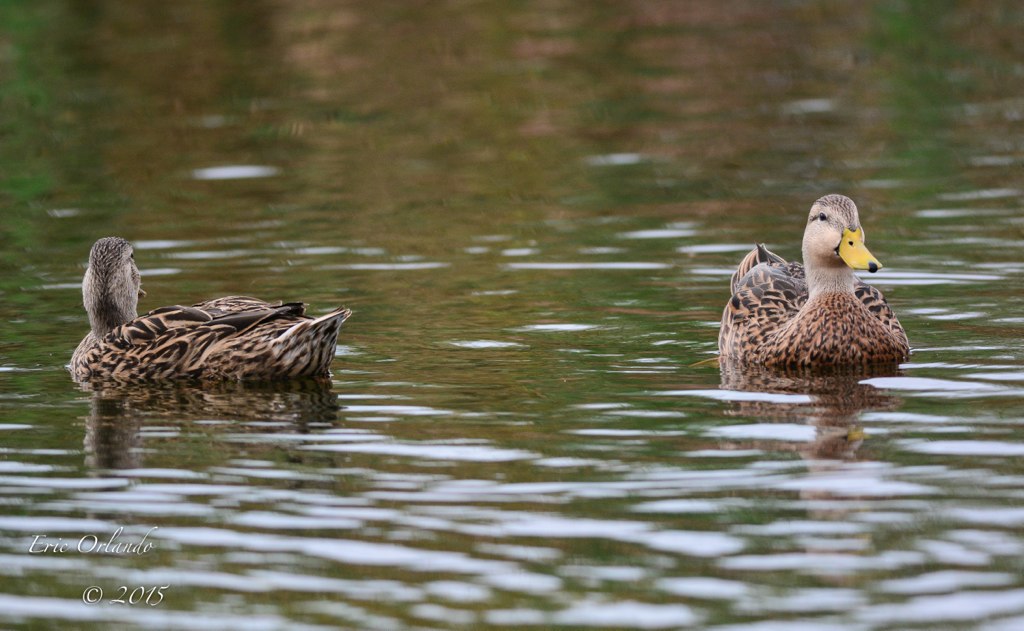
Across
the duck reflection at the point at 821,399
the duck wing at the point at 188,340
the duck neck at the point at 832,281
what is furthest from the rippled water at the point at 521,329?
the duck neck at the point at 832,281

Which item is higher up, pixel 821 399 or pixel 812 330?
pixel 812 330

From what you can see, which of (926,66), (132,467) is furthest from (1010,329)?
(926,66)

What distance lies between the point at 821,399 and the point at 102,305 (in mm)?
4672

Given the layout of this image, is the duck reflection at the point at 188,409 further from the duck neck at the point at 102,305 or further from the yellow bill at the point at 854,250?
the yellow bill at the point at 854,250

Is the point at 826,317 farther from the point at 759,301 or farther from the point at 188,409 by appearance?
the point at 188,409

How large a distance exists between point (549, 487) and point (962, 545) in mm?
1911

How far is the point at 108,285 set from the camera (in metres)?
11.8

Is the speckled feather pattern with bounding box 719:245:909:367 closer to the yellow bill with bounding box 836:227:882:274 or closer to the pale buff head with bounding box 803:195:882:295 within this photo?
the pale buff head with bounding box 803:195:882:295

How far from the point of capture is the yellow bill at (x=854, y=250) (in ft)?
35.3

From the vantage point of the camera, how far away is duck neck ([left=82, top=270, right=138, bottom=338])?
11.8m

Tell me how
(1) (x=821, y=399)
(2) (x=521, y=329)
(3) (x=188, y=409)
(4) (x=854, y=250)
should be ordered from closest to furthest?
(1) (x=821, y=399) → (3) (x=188, y=409) → (4) (x=854, y=250) → (2) (x=521, y=329)

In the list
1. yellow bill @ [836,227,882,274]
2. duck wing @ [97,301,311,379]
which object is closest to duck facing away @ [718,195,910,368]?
yellow bill @ [836,227,882,274]

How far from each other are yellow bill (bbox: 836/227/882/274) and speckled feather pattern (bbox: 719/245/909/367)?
0.32m

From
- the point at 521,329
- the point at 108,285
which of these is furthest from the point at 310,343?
the point at 521,329
